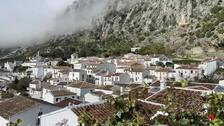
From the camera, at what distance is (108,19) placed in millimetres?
186125

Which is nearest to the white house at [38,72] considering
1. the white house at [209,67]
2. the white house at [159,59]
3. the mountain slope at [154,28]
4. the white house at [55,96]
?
the mountain slope at [154,28]

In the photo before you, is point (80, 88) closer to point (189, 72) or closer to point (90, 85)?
point (90, 85)

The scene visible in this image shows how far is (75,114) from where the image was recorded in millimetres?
20156

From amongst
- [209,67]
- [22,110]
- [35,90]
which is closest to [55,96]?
[35,90]

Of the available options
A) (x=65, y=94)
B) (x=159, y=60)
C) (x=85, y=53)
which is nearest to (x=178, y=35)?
(x=159, y=60)

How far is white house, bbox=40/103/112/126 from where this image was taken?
19125mm

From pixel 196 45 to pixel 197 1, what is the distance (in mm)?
38528

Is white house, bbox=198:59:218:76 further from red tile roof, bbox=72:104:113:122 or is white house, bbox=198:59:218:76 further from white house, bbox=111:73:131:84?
red tile roof, bbox=72:104:113:122

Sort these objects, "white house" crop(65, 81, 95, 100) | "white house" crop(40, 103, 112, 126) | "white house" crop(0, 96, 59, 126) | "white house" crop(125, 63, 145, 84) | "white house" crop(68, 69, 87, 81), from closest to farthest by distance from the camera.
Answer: "white house" crop(40, 103, 112, 126) → "white house" crop(0, 96, 59, 126) → "white house" crop(65, 81, 95, 100) → "white house" crop(125, 63, 145, 84) → "white house" crop(68, 69, 87, 81)

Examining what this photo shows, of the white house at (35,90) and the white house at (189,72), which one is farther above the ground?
the white house at (189,72)

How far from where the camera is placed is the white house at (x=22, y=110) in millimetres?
30172

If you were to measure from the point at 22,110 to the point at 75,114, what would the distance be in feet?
38.6

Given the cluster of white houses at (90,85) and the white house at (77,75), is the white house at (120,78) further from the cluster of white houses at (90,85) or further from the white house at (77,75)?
the white house at (77,75)

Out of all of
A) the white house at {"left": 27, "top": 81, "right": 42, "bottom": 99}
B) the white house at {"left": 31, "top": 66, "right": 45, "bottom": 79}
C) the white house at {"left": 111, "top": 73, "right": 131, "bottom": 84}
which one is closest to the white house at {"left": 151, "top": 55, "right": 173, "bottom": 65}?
the white house at {"left": 111, "top": 73, "right": 131, "bottom": 84}
